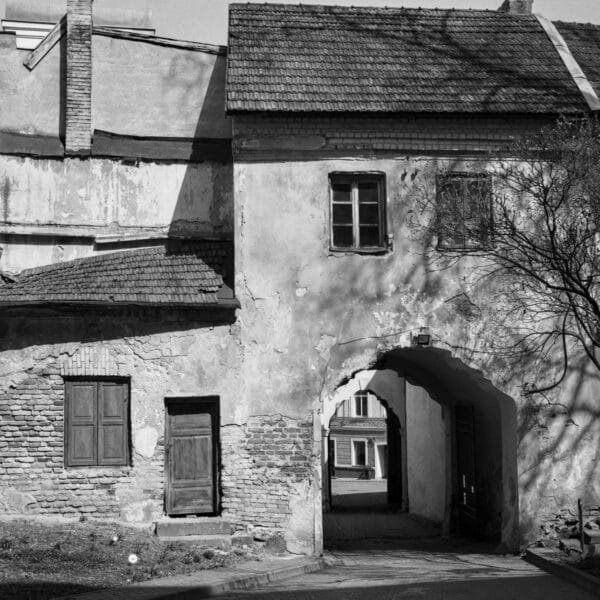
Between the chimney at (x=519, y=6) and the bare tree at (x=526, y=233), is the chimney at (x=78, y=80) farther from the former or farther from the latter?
the chimney at (x=519, y=6)

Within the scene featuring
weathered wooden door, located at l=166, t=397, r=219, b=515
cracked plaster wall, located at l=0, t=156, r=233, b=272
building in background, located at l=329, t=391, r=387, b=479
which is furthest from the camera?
building in background, located at l=329, t=391, r=387, b=479

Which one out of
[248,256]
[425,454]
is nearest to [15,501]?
[248,256]

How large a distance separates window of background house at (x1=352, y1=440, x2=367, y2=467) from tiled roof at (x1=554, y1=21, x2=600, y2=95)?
31.9 m

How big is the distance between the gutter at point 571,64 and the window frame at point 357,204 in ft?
11.7

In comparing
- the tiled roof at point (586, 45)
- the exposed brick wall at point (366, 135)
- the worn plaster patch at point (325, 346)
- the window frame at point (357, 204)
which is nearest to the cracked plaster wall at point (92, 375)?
the worn plaster patch at point (325, 346)

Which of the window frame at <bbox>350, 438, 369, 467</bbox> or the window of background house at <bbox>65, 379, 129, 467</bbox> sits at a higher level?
the window of background house at <bbox>65, 379, 129, 467</bbox>

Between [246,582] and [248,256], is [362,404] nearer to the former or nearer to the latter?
[248,256]

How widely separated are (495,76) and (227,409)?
22.9 feet

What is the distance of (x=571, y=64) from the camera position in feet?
49.5

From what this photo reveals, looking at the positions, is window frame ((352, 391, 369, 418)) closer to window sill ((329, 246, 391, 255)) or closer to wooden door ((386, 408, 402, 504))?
wooden door ((386, 408, 402, 504))

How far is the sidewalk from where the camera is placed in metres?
9.77

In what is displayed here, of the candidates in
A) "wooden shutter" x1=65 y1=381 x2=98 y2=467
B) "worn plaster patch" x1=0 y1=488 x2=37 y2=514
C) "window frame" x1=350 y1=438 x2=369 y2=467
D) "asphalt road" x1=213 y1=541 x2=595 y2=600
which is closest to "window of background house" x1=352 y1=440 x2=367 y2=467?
"window frame" x1=350 y1=438 x2=369 y2=467

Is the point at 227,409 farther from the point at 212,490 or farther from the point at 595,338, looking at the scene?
the point at 595,338

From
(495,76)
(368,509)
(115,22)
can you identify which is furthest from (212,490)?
(368,509)
